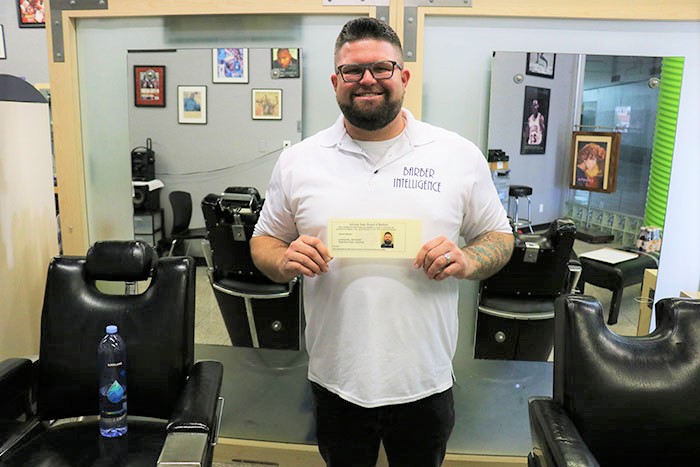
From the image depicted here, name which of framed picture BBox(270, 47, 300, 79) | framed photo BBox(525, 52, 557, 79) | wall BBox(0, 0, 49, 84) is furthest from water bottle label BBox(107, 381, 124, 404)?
wall BBox(0, 0, 49, 84)

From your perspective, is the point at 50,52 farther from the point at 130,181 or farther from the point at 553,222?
the point at 553,222

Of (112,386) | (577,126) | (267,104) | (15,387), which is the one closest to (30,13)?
(267,104)

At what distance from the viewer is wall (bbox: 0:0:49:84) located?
14.8ft

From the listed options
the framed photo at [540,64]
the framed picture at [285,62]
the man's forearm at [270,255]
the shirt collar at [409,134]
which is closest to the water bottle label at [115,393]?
the man's forearm at [270,255]

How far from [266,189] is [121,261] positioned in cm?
68

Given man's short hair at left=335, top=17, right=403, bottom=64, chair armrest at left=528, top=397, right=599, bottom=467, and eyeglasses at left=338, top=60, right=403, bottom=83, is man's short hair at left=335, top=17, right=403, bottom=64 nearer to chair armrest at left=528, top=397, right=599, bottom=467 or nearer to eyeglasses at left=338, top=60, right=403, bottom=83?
eyeglasses at left=338, top=60, right=403, bottom=83

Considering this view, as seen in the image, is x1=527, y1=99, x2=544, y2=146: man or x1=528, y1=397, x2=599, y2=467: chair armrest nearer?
x1=528, y1=397, x2=599, y2=467: chair armrest

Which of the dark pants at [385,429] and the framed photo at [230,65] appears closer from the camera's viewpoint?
the dark pants at [385,429]

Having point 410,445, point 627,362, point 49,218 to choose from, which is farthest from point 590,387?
point 49,218

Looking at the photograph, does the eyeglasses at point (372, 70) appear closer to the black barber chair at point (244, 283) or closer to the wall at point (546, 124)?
the wall at point (546, 124)

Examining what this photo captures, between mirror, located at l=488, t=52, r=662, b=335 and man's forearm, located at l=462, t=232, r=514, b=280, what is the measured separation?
686 millimetres

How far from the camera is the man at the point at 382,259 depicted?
136cm

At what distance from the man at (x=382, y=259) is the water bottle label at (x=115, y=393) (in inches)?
23.8

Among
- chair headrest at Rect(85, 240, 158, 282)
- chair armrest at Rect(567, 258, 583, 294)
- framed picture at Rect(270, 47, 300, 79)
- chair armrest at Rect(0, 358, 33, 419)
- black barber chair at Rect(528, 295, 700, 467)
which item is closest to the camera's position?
black barber chair at Rect(528, 295, 700, 467)
